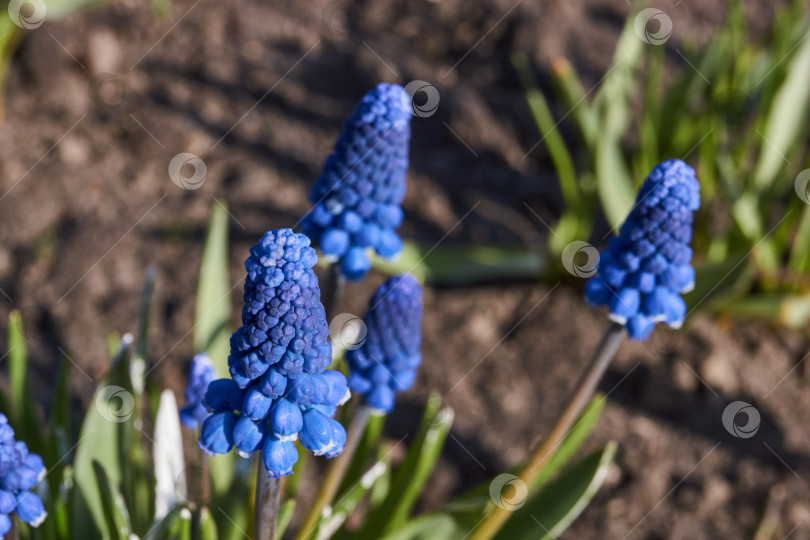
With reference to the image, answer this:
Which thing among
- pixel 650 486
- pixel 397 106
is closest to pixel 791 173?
pixel 650 486

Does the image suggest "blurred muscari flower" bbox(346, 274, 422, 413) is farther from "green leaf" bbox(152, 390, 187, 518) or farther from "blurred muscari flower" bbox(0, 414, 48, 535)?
"blurred muscari flower" bbox(0, 414, 48, 535)

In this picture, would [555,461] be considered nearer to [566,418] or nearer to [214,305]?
[566,418]

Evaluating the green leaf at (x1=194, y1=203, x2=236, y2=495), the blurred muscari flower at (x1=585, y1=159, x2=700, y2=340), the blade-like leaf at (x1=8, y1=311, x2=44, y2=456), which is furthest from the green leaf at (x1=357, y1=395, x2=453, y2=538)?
the blade-like leaf at (x1=8, y1=311, x2=44, y2=456)

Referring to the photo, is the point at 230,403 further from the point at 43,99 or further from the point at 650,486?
the point at 43,99

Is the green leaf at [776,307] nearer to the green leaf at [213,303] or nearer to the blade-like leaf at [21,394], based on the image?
the green leaf at [213,303]

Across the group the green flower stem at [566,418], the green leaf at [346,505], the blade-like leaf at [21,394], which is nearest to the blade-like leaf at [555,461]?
the green flower stem at [566,418]

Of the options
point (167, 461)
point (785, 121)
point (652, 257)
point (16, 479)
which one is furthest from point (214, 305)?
point (785, 121)
